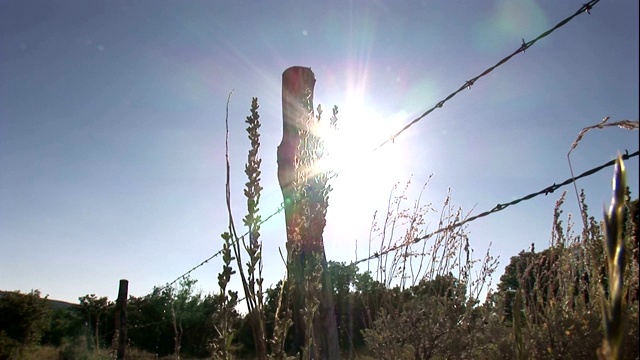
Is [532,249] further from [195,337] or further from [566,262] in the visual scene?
[195,337]

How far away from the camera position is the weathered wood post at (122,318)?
233 inches

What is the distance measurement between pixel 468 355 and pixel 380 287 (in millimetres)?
730

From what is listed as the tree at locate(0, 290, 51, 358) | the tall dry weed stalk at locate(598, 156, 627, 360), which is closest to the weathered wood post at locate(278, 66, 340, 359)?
the tall dry weed stalk at locate(598, 156, 627, 360)

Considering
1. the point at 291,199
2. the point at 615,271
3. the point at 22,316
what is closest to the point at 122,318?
the point at 291,199

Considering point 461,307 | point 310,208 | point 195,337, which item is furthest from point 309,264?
point 195,337

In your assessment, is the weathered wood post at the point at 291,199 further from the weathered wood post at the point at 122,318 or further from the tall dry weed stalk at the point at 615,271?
the weathered wood post at the point at 122,318

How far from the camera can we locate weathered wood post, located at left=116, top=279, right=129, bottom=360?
233 inches

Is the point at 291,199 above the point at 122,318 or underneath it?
above

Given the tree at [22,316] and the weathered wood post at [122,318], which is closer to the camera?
the weathered wood post at [122,318]

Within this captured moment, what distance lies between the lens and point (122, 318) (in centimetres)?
621

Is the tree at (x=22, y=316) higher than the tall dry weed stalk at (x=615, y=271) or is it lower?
higher

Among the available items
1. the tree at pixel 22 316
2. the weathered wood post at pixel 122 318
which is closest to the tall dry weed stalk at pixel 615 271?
the weathered wood post at pixel 122 318

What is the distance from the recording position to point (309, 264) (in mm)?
1684

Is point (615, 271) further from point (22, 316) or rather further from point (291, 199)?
point (22, 316)
